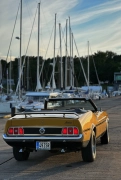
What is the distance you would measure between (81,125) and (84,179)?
3.97 feet

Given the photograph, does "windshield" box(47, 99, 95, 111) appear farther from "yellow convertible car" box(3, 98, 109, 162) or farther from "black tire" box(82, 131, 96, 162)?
"black tire" box(82, 131, 96, 162)

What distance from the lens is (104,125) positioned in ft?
31.0

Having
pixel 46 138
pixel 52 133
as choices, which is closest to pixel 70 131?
pixel 52 133

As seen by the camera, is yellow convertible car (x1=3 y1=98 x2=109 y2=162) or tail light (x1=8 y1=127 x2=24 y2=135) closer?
yellow convertible car (x1=3 y1=98 x2=109 y2=162)

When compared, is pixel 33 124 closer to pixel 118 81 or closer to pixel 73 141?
pixel 73 141

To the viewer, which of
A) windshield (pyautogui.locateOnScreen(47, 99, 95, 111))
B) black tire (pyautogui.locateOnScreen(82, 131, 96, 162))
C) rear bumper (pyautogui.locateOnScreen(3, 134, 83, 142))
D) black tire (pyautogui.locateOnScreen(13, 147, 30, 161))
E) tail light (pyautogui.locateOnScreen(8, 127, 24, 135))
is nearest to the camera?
rear bumper (pyautogui.locateOnScreen(3, 134, 83, 142))

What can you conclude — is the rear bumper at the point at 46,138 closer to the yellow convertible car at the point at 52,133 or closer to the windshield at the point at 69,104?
the yellow convertible car at the point at 52,133

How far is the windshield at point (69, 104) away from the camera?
9539mm

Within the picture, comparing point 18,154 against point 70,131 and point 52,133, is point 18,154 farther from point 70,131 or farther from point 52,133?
point 70,131

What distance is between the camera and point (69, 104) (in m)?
10.3

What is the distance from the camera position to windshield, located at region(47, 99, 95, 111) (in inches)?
376

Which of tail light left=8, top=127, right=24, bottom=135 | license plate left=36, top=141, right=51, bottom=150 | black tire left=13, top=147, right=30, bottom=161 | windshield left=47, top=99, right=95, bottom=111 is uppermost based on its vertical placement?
windshield left=47, top=99, right=95, bottom=111

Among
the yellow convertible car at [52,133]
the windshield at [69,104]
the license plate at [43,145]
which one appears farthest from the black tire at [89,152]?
the windshield at [69,104]

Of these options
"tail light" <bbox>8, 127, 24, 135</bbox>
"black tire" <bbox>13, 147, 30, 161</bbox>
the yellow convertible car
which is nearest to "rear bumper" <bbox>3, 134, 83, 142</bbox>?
the yellow convertible car
